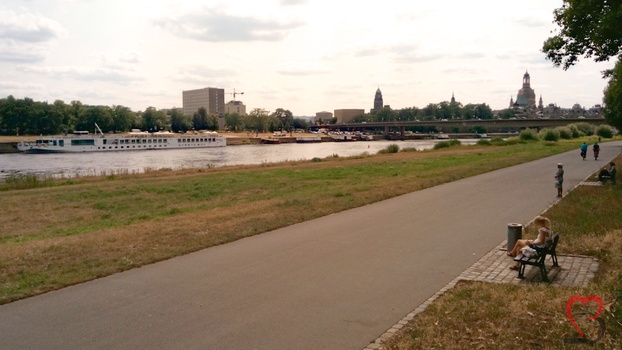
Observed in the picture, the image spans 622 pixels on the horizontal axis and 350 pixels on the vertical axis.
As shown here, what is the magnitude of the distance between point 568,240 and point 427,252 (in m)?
3.38

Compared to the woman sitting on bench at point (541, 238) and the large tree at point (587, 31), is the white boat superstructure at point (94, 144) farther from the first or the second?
the woman sitting on bench at point (541, 238)

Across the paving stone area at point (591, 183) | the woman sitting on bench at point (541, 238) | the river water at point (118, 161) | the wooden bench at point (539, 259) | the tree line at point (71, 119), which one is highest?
the tree line at point (71, 119)

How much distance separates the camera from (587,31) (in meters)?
24.4

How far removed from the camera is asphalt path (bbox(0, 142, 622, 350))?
6961 millimetres

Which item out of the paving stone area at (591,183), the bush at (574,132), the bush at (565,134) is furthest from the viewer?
the bush at (574,132)

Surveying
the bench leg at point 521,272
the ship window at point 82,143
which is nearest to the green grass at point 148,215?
the bench leg at point 521,272

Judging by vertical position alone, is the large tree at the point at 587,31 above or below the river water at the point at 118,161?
above

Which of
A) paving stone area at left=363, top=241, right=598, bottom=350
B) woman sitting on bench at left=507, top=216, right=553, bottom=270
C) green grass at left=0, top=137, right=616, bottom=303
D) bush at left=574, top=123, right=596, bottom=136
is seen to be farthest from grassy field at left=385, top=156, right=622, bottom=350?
bush at left=574, top=123, right=596, bottom=136

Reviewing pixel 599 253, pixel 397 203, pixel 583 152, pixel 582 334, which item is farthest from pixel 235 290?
pixel 583 152

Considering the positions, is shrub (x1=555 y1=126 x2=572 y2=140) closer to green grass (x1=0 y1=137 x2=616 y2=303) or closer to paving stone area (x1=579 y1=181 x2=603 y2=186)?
green grass (x1=0 y1=137 x2=616 y2=303)

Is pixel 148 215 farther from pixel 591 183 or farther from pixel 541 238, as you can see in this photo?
pixel 591 183

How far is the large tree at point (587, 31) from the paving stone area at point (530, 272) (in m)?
13.2

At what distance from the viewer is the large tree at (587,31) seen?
20469 mm

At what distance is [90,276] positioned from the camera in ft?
31.8
